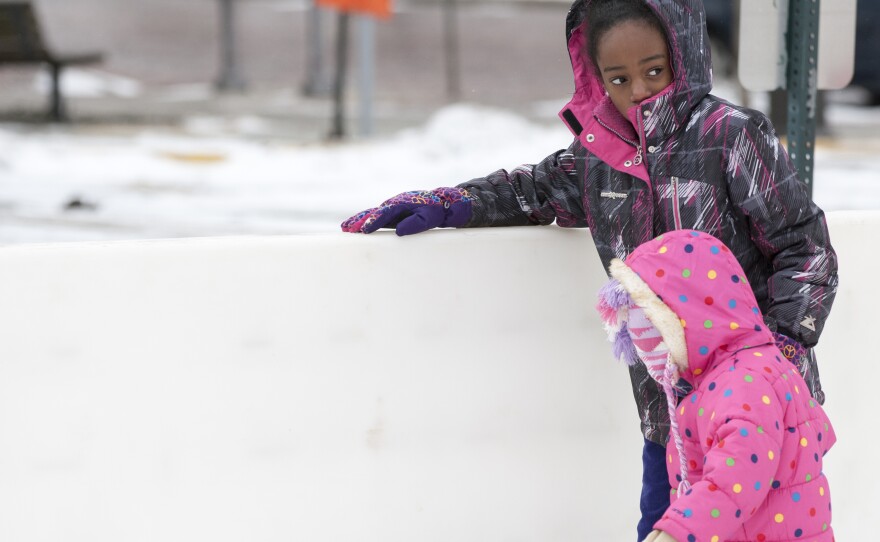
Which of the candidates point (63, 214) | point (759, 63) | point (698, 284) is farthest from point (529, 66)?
point (698, 284)

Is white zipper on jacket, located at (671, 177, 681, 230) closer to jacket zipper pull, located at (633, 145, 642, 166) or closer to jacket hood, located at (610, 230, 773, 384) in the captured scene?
jacket zipper pull, located at (633, 145, 642, 166)

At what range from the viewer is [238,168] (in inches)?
449

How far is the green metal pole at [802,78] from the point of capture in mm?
3732

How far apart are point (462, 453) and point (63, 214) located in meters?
6.46

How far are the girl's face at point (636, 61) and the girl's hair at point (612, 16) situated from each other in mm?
10

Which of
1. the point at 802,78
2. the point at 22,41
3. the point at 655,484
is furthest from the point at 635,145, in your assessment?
the point at 22,41

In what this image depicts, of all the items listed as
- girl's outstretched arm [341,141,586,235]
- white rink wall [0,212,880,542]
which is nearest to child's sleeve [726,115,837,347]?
girl's outstretched arm [341,141,586,235]

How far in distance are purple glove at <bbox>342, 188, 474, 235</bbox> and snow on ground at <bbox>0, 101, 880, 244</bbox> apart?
500 cm

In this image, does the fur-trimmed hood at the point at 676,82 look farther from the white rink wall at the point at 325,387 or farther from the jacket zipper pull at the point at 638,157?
the white rink wall at the point at 325,387

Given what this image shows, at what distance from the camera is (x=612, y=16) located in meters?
2.74

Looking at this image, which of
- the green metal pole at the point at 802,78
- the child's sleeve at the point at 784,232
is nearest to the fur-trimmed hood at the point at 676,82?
the child's sleeve at the point at 784,232

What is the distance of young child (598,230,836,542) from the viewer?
7.42 feet

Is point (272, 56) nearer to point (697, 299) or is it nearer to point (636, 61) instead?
point (636, 61)

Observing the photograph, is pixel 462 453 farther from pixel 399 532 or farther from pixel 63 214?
pixel 63 214
